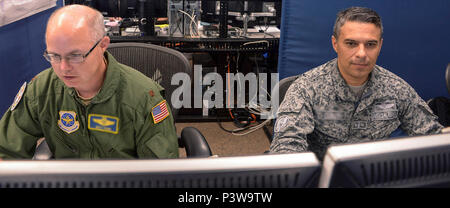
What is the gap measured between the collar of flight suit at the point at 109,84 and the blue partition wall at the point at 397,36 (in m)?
1.41

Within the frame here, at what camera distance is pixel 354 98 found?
1.41 metres

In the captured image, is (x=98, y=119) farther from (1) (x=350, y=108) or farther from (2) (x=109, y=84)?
(1) (x=350, y=108)

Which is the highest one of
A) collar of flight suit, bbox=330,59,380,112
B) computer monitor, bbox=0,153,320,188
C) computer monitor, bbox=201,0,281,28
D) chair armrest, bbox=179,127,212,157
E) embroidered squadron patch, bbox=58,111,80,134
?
computer monitor, bbox=201,0,281,28

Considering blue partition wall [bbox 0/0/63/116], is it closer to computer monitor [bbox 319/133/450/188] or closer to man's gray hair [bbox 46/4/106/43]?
man's gray hair [bbox 46/4/106/43]

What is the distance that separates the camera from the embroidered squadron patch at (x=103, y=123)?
3.99 feet

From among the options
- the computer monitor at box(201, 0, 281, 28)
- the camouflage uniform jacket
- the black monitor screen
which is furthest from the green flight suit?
the computer monitor at box(201, 0, 281, 28)

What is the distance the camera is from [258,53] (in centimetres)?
329

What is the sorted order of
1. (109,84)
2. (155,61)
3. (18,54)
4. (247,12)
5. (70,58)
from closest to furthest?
(70,58) → (109,84) → (155,61) → (18,54) → (247,12)

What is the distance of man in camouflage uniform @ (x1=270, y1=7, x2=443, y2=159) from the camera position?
136 centimetres

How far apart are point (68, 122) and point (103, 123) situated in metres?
0.13

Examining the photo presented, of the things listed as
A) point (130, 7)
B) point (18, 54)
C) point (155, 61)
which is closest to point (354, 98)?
point (155, 61)

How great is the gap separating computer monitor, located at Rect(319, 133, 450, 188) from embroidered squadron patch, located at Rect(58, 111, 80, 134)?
960 millimetres

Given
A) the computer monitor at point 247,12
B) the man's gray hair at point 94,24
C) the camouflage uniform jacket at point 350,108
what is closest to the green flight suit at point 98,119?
the man's gray hair at point 94,24
